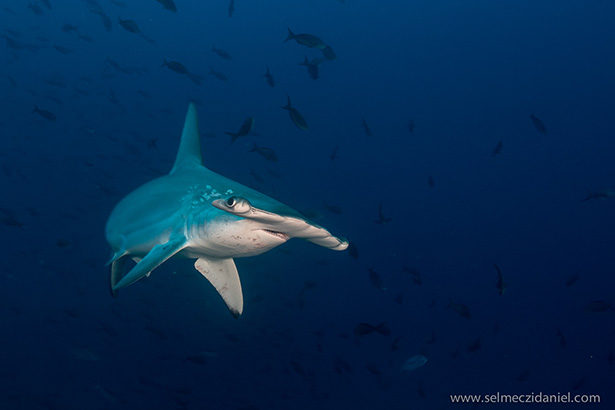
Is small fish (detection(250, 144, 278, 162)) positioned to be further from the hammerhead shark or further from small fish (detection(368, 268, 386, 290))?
small fish (detection(368, 268, 386, 290))

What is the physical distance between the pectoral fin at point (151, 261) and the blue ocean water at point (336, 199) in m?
3.50

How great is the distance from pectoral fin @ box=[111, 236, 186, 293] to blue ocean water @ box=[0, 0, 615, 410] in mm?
3499

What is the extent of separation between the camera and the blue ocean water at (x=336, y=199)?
10.2m

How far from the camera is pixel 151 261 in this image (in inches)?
104

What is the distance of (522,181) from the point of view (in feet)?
292

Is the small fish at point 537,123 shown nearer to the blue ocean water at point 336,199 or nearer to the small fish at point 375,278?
the blue ocean water at point 336,199

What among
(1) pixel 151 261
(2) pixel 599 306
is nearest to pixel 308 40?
(1) pixel 151 261

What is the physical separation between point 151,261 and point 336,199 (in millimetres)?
42548

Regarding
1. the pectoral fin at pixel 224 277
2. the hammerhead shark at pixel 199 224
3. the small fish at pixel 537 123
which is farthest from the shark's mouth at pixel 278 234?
the small fish at pixel 537 123

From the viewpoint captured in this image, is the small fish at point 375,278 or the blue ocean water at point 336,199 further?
the blue ocean water at point 336,199

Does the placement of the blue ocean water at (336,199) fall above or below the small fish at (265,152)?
below

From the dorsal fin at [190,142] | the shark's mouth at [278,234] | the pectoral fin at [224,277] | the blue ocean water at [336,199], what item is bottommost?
the blue ocean water at [336,199]

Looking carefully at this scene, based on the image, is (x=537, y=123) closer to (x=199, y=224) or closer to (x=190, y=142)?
(x=190, y=142)

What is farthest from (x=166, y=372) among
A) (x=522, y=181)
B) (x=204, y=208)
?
(x=522, y=181)
